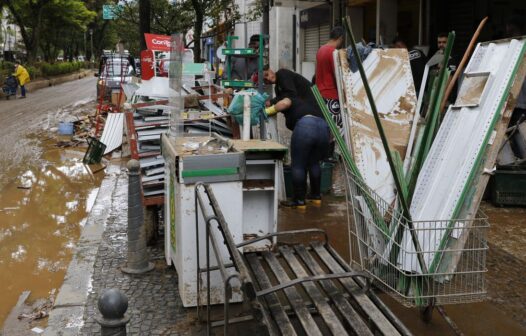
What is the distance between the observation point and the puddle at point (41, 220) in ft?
17.6

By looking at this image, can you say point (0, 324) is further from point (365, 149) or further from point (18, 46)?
point (18, 46)

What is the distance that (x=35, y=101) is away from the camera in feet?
81.4

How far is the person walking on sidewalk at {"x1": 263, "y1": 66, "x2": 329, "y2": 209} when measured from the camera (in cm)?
631

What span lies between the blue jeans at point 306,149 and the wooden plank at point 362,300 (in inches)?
96.9

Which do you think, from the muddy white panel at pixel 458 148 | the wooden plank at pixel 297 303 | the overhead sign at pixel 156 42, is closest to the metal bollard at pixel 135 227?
the wooden plank at pixel 297 303

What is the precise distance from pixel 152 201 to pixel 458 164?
299 centimetres

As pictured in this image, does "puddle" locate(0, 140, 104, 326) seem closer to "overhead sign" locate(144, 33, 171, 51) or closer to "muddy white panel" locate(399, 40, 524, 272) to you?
"overhead sign" locate(144, 33, 171, 51)

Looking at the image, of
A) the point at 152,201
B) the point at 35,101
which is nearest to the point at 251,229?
the point at 152,201

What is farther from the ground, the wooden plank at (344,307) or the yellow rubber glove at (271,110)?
the yellow rubber glove at (271,110)

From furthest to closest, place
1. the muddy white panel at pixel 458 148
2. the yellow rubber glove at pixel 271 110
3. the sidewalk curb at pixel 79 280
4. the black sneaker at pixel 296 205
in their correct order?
the black sneaker at pixel 296 205 → the yellow rubber glove at pixel 271 110 → the sidewalk curb at pixel 79 280 → the muddy white panel at pixel 458 148

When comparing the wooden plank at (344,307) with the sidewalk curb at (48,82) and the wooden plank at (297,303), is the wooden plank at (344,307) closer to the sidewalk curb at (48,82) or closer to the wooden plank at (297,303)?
the wooden plank at (297,303)

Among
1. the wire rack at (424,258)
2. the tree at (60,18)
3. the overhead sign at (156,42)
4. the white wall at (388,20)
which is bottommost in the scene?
the wire rack at (424,258)

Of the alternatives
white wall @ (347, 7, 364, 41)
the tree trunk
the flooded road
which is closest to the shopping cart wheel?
the flooded road

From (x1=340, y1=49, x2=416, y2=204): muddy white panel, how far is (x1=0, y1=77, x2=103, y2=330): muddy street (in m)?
2.83
